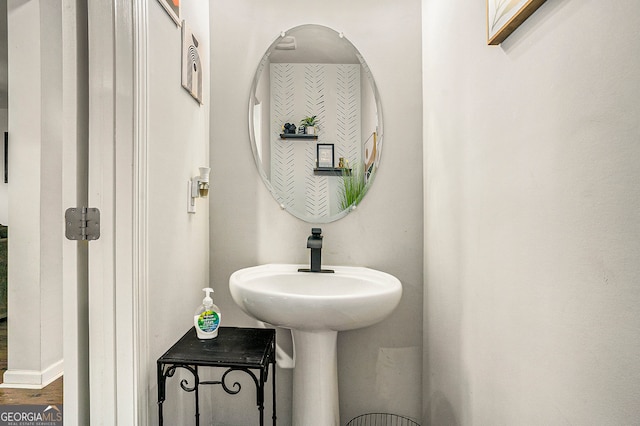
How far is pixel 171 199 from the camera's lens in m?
1.25

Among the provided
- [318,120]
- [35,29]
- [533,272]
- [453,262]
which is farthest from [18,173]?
[533,272]

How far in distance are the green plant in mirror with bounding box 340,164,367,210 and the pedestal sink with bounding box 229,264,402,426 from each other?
11.8 inches

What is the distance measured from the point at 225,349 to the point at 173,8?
3.89 ft

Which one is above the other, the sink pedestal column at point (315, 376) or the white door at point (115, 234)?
the white door at point (115, 234)

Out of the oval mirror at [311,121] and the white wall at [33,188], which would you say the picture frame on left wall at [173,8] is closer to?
the oval mirror at [311,121]

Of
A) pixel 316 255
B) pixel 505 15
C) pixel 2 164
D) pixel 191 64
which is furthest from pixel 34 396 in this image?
pixel 2 164

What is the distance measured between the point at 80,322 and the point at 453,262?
1.19 meters

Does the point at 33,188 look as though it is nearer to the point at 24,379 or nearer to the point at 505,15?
the point at 24,379

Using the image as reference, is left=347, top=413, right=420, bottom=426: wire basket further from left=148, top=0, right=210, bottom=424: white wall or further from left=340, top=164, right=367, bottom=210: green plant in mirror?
left=340, top=164, right=367, bottom=210: green plant in mirror

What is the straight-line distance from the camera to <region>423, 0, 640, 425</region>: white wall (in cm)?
56

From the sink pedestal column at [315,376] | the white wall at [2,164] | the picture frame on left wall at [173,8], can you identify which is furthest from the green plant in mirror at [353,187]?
the white wall at [2,164]

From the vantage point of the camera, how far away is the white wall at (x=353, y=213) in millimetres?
1615

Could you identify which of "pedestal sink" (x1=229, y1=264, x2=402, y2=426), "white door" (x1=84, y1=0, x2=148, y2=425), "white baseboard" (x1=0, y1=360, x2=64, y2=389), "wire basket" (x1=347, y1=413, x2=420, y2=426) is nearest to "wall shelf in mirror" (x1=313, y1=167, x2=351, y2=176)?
"pedestal sink" (x1=229, y1=264, x2=402, y2=426)

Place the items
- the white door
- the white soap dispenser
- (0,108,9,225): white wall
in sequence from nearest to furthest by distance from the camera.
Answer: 1. the white door
2. the white soap dispenser
3. (0,108,9,225): white wall
